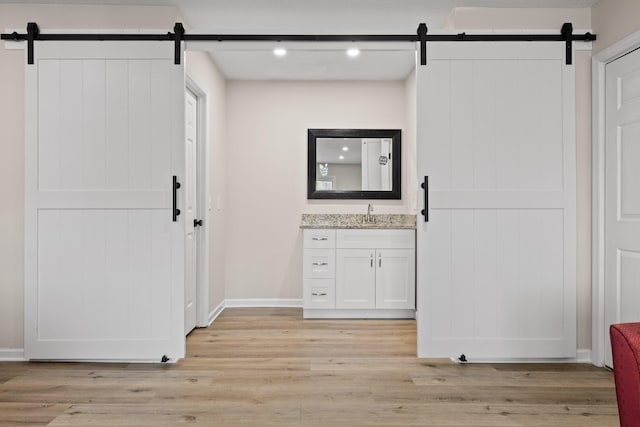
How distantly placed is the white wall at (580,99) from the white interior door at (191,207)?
84.5 inches

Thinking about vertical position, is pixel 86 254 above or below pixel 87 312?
above

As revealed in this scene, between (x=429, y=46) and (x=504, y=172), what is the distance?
946mm

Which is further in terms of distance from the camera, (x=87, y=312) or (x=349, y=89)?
(x=349, y=89)

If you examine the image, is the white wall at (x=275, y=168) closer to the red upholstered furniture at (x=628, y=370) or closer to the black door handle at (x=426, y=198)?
the black door handle at (x=426, y=198)

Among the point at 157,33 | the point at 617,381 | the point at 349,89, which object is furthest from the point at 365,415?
the point at 349,89

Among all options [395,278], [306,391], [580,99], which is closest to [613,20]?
[580,99]

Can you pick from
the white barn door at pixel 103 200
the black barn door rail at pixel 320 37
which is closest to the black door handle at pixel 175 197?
the white barn door at pixel 103 200

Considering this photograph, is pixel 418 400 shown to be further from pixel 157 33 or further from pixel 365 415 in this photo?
pixel 157 33

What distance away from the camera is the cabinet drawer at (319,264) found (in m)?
4.38

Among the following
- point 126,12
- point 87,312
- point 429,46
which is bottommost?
point 87,312

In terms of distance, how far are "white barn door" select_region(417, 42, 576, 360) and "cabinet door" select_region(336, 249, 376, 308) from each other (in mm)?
1319

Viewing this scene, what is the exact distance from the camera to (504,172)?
10.00 ft

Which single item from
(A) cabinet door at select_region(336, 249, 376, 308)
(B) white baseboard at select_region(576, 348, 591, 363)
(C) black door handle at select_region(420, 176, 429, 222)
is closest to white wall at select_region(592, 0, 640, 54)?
(C) black door handle at select_region(420, 176, 429, 222)

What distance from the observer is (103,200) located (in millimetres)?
3012
